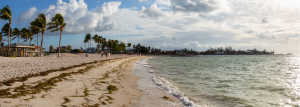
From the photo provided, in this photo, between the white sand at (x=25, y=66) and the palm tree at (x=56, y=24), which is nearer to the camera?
the white sand at (x=25, y=66)

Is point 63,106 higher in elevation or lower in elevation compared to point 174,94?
higher

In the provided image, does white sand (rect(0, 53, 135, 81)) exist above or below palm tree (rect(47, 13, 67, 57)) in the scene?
below

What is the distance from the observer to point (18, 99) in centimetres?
380

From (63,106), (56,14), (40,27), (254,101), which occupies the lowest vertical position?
(254,101)

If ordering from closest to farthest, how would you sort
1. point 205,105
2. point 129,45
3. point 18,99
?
point 18,99 < point 205,105 < point 129,45

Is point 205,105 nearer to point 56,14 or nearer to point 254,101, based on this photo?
point 254,101

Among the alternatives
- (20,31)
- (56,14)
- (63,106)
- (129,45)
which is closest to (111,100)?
(63,106)

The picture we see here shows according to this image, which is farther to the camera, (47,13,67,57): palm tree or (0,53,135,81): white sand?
(47,13,67,57): palm tree

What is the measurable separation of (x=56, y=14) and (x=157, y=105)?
3988 cm

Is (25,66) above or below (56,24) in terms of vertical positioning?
below

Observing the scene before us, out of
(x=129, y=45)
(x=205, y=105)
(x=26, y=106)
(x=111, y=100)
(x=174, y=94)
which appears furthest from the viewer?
(x=129, y=45)

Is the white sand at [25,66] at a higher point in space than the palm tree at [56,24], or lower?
lower

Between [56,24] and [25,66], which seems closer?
[25,66]

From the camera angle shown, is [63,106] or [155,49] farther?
[155,49]
